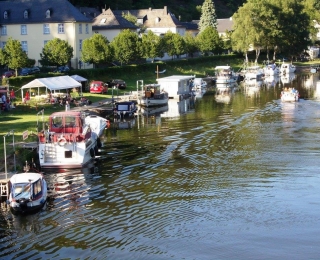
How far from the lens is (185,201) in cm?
2877

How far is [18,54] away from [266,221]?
46391 mm

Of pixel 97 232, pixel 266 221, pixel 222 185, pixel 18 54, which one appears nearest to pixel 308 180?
pixel 222 185

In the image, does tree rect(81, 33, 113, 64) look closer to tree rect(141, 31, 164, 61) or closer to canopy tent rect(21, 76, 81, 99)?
tree rect(141, 31, 164, 61)

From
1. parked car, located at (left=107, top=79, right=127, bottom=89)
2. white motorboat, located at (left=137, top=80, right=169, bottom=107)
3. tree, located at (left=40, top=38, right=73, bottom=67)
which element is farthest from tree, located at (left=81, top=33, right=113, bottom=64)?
white motorboat, located at (left=137, top=80, right=169, bottom=107)

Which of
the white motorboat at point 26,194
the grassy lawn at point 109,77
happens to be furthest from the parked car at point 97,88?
the white motorboat at point 26,194

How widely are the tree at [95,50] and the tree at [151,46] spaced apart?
33.3 ft

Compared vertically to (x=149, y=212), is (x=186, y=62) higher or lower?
higher

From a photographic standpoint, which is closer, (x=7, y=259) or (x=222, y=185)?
(x=7, y=259)

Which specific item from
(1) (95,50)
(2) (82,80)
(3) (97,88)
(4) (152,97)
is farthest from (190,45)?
(2) (82,80)

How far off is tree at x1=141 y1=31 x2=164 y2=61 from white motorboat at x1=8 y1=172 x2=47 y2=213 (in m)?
59.6

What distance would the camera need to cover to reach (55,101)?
5600 cm

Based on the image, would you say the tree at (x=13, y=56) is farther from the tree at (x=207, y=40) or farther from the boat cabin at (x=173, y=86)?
the tree at (x=207, y=40)

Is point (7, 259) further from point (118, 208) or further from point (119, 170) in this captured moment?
point (119, 170)

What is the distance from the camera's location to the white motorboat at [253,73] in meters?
101
